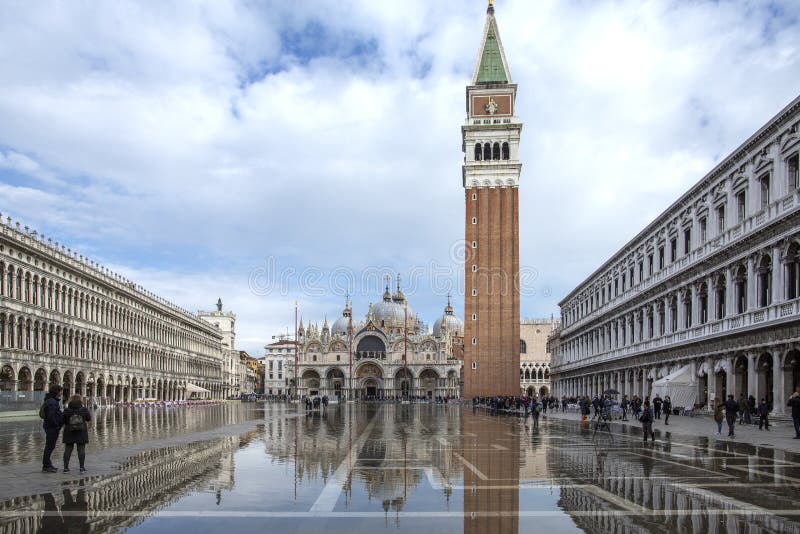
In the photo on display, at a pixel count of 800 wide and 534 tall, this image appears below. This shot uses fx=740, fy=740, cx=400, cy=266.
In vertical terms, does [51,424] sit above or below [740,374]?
above

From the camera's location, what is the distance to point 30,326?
51438 millimetres

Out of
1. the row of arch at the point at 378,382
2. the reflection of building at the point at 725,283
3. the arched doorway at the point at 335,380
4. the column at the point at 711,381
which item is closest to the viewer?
the reflection of building at the point at 725,283

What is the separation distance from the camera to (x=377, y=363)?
127188 mm

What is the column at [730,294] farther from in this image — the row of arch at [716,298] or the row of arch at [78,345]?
the row of arch at [78,345]

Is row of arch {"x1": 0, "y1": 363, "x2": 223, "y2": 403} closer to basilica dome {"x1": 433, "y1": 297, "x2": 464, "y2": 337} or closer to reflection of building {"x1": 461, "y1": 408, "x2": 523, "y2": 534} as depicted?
reflection of building {"x1": 461, "y1": 408, "x2": 523, "y2": 534}

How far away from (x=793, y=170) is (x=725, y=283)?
815 centimetres

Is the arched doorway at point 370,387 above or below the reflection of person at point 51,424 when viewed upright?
below

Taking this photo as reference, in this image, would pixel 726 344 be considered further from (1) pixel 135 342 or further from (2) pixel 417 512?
(1) pixel 135 342

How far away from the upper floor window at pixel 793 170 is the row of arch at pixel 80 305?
148 ft

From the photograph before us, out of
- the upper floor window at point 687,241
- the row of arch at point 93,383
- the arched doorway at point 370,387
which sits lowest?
the arched doorway at point 370,387

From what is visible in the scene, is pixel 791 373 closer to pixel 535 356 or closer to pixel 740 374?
pixel 740 374

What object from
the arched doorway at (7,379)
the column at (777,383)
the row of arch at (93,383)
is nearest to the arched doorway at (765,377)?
the column at (777,383)

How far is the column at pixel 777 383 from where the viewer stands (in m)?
30.4

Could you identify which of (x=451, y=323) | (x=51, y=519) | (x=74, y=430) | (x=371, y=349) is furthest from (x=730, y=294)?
(x=451, y=323)
